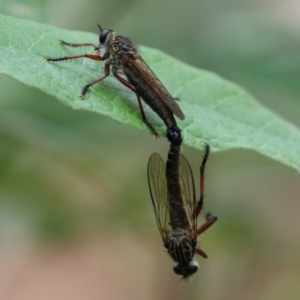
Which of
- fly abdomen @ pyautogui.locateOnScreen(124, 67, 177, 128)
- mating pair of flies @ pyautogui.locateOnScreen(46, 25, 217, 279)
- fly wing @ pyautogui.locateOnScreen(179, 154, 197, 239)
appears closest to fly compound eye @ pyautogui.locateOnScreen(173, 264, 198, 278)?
mating pair of flies @ pyautogui.locateOnScreen(46, 25, 217, 279)

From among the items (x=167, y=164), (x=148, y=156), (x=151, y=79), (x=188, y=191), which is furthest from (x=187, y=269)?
(x=151, y=79)

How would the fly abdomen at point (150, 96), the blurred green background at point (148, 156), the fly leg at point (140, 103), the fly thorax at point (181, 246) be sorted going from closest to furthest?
the fly leg at point (140, 103) → the fly abdomen at point (150, 96) → the fly thorax at point (181, 246) → the blurred green background at point (148, 156)

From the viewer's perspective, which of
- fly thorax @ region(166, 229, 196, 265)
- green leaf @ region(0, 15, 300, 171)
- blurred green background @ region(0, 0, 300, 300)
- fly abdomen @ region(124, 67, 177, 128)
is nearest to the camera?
green leaf @ region(0, 15, 300, 171)

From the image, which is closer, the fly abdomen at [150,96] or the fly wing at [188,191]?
the fly abdomen at [150,96]

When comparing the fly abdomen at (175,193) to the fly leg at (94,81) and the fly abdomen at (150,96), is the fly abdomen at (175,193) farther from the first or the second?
the fly leg at (94,81)

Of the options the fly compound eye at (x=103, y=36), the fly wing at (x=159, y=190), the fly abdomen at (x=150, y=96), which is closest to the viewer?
the fly abdomen at (x=150, y=96)

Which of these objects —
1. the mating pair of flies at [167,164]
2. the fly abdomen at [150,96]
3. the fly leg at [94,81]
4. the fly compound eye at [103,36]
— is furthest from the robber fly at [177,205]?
the fly compound eye at [103,36]

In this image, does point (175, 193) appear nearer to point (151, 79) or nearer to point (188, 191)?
point (188, 191)

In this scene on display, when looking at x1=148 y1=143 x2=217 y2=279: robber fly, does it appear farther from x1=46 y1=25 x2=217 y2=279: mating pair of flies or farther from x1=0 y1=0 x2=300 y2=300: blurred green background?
x1=0 y1=0 x2=300 y2=300: blurred green background

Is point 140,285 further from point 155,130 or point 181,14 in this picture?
point 155,130
